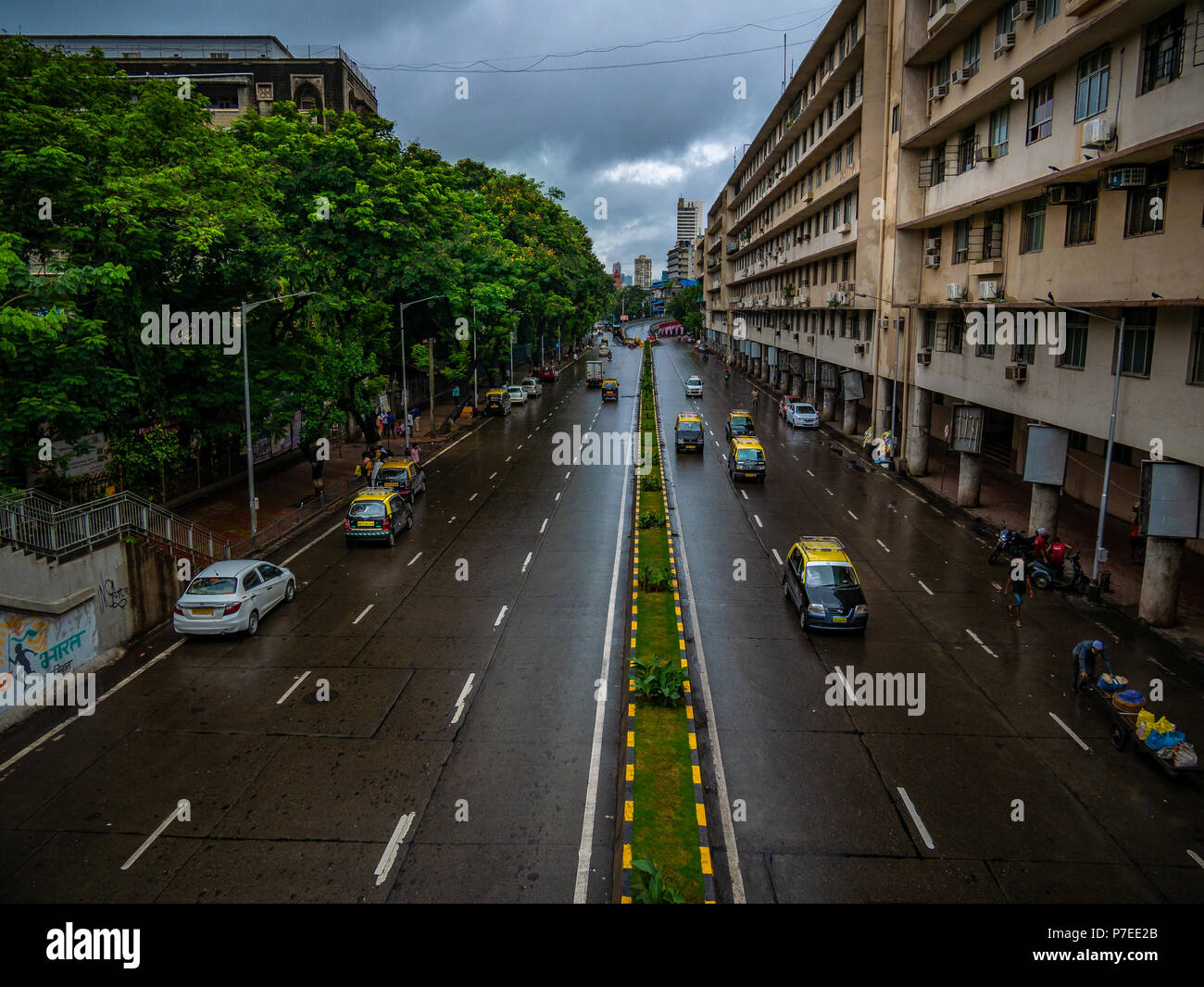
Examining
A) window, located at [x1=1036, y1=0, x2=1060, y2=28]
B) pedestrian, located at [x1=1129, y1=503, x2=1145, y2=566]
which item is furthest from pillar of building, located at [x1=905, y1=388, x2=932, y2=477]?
window, located at [x1=1036, y1=0, x2=1060, y2=28]

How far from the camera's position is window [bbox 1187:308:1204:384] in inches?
706

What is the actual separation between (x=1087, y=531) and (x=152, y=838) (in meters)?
27.9

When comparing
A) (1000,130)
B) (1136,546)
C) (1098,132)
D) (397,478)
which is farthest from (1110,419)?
(397,478)

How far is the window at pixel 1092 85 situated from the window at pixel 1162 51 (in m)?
1.60

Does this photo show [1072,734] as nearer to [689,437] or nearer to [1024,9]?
[1024,9]

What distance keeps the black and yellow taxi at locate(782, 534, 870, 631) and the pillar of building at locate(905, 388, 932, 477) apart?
18.7 m

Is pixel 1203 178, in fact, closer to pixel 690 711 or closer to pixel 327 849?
pixel 690 711

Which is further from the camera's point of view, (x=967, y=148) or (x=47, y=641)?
(x=967, y=148)

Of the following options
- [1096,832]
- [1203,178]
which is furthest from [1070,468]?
[1096,832]

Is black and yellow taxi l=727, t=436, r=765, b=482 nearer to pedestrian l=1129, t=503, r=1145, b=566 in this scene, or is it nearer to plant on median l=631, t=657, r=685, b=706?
pedestrian l=1129, t=503, r=1145, b=566

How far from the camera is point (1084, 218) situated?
22312 mm

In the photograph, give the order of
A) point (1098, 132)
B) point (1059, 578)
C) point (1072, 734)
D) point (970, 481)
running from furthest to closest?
point (970, 481) < point (1059, 578) < point (1098, 132) < point (1072, 734)

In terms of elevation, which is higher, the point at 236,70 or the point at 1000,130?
the point at 236,70

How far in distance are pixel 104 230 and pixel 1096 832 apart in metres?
24.5
